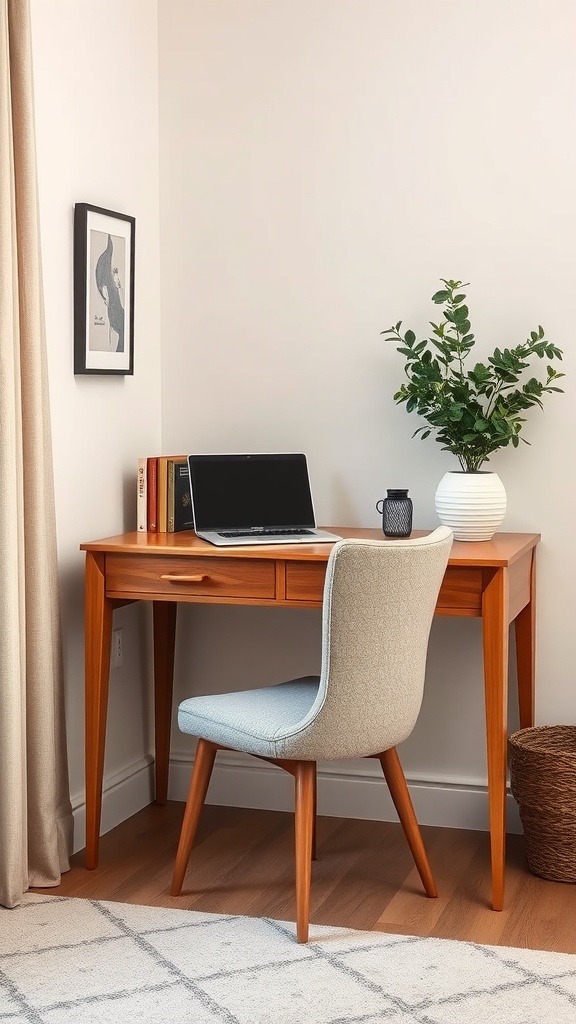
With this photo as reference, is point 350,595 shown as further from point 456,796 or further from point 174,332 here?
point 174,332

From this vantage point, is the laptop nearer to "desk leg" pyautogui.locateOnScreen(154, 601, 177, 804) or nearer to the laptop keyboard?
the laptop keyboard

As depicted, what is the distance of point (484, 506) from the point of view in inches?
113

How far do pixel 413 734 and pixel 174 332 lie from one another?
140 centimetres

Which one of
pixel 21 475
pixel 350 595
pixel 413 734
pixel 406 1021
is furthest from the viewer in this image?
pixel 413 734

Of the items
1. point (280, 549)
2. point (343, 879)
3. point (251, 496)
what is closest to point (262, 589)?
point (280, 549)

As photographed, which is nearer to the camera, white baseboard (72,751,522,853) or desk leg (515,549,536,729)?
desk leg (515,549,536,729)

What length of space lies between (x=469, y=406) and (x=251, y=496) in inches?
25.2

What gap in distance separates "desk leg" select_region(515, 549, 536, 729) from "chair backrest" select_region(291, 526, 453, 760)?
632 millimetres

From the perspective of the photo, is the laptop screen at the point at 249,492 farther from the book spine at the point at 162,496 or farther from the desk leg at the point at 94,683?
the desk leg at the point at 94,683

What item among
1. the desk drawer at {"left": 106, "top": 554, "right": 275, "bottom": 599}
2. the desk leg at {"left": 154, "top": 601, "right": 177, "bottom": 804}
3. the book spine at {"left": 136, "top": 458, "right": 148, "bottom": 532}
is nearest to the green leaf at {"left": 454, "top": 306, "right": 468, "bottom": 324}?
the desk drawer at {"left": 106, "top": 554, "right": 275, "bottom": 599}

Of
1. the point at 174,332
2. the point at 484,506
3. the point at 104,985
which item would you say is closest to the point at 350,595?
the point at 484,506

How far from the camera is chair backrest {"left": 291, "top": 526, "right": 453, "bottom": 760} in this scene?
2316 mm

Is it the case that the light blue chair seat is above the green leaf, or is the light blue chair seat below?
below

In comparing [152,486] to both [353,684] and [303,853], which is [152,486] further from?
[303,853]
